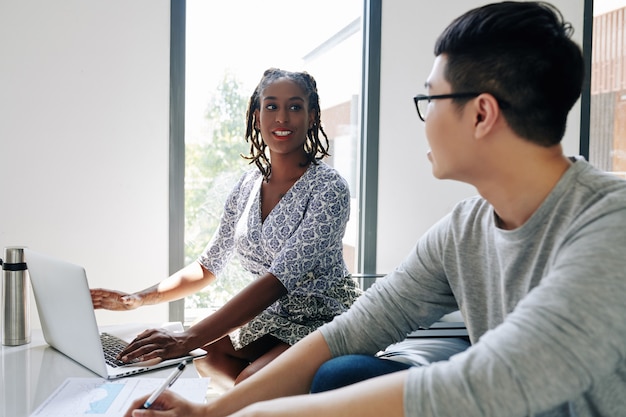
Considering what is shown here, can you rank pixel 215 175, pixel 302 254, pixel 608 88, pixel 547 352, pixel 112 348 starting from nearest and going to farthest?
pixel 547 352
pixel 112 348
pixel 302 254
pixel 215 175
pixel 608 88

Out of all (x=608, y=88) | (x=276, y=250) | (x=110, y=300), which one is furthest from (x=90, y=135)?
(x=608, y=88)

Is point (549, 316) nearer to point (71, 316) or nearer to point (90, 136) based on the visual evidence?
point (71, 316)

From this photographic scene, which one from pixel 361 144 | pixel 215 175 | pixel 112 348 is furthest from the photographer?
pixel 361 144

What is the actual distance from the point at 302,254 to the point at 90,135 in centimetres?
127

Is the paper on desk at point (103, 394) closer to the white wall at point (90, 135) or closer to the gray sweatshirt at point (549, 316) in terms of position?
the gray sweatshirt at point (549, 316)

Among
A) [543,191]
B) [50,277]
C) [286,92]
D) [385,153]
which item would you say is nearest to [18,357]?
[50,277]

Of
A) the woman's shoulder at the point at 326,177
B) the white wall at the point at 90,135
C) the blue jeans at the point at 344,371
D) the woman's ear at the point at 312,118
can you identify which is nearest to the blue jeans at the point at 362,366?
the blue jeans at the point at 344,371

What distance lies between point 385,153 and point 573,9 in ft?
3.95

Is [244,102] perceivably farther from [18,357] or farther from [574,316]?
[574,316]

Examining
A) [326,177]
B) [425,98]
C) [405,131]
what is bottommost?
[326,177]

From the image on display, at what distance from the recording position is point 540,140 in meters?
1.02

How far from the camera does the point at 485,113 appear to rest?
1032mm

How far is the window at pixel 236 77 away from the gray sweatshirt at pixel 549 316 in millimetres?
1786

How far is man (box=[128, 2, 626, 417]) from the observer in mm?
794
